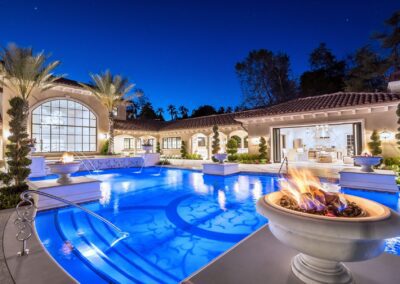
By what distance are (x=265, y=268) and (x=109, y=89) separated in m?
19.5

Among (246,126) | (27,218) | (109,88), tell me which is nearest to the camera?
(27,218)

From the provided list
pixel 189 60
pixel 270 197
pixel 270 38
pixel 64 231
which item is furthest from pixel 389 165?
pixel 189 60

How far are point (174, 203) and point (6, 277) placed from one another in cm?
460

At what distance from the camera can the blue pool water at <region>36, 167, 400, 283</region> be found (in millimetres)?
3314

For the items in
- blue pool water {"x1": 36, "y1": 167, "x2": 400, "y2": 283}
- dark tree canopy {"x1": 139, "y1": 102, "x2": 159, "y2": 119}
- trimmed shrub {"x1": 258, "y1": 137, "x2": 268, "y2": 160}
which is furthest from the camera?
dark tree canopy {"x1": 139, "y1": 102, "x2": 159, "y2": 119}

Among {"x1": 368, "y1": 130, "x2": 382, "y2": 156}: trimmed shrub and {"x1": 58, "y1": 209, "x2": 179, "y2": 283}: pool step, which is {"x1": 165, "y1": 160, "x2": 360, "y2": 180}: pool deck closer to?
{"x1": 368, "y1": 130, "x2": 382, "y2": 156}: trimmed shrub

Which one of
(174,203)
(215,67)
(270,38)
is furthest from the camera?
(215,67)

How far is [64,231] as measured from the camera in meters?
4.64

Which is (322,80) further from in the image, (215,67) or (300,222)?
(300,222)

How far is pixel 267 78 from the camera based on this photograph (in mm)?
32406

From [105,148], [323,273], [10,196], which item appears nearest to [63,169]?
[10,196]

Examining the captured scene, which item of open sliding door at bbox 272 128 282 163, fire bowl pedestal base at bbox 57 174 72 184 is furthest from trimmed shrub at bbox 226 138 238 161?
fire bowl pedestal base at bbox 57 174 72 184

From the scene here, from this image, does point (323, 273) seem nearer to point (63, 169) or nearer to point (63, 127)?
point (63, 169)

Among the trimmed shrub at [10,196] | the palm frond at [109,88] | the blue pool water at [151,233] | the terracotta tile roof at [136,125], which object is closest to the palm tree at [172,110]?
the terracotta tile roof at [136,125]
